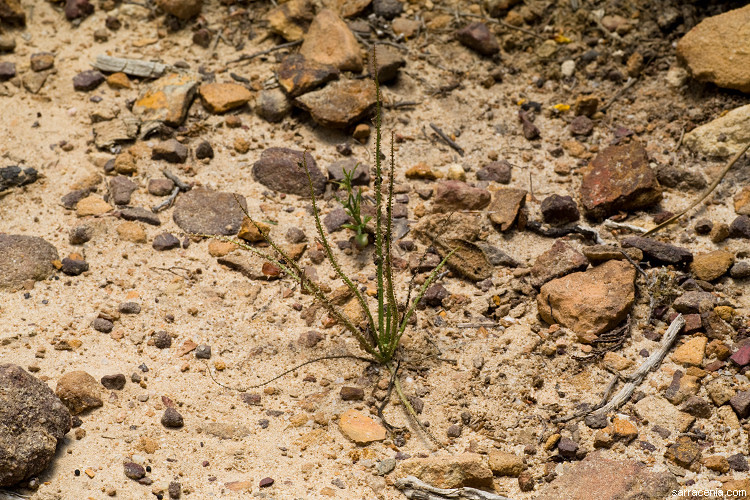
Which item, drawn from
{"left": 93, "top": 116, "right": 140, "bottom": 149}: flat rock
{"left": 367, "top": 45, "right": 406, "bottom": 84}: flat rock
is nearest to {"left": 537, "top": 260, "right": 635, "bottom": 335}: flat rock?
{"left": 367, "top": 45, "right": 406, "bottom": 84}: flat rock

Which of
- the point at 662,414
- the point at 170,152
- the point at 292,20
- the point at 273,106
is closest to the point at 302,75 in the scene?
the point at 273,106

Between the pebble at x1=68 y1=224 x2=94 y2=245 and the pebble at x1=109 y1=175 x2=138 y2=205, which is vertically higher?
the pebble at x1=109 y1=175 x2=138 y2=205

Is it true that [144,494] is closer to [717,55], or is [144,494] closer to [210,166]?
[210,166]

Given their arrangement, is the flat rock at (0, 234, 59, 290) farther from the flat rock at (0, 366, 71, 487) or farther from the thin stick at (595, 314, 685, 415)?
the thin stick at (595, 314, 685, 415)

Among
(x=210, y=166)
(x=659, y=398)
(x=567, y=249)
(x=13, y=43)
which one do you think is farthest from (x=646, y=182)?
(x=13, y=43)

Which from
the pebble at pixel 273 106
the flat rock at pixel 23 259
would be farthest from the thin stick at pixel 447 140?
the flat rock at pixel 23 259

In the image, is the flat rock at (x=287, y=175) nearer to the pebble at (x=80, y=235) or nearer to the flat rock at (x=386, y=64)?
the flat rock at (x=386, y=64)
